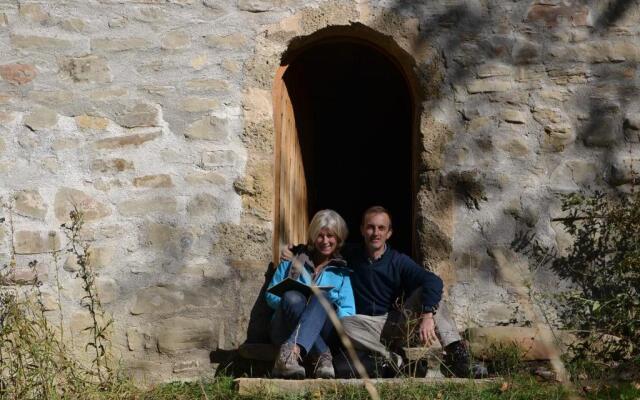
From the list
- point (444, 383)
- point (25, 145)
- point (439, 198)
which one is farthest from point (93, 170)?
point (444, 383)

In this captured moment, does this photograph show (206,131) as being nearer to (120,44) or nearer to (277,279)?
(120,44)

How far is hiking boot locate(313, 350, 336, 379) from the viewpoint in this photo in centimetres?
420

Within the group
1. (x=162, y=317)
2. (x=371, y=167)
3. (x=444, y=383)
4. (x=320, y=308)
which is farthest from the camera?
(x=371, y=167)

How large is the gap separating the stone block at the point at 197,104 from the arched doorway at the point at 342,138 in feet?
1.21

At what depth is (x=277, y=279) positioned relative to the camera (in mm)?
4512

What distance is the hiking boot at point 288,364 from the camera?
13.5 feet

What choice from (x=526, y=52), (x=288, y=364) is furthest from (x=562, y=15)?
(x=288, y=364)

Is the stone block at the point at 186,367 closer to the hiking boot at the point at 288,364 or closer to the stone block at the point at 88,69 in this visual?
the hiking boot at the point at 288,364

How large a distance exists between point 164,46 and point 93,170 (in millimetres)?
793

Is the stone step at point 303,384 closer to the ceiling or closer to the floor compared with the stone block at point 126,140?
closer to the floor

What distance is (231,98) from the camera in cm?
474

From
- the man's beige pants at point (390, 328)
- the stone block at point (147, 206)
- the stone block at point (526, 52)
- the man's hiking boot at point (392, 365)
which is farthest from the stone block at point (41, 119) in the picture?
the stone block at point (526, 52)

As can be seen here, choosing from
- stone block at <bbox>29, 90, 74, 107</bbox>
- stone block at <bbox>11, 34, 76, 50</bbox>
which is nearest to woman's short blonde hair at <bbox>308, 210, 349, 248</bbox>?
stone block at <bbox>29, 90, 74, 107</bbox>

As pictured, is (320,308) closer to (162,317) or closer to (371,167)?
(162,317)
